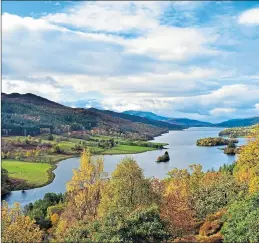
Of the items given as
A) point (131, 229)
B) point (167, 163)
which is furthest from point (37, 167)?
point (131, 229)

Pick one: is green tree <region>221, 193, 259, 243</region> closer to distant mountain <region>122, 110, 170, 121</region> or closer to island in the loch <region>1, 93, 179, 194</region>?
island in the loch <region>1, 93, 179, 194</region>

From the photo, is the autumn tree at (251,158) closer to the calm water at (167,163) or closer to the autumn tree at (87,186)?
the autumn tree at (87,186)

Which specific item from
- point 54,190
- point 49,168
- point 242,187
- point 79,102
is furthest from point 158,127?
point 242,187

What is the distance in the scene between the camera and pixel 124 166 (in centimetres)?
1112

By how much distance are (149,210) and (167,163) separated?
1000 inches

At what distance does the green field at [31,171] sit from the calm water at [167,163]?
111 centimetres

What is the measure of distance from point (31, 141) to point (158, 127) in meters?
19.1

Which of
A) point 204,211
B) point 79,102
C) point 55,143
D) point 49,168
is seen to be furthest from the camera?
point 55,143

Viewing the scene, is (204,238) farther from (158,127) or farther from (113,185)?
(158,127)

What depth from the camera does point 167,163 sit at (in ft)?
108

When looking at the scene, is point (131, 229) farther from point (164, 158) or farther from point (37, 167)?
point (37, 167)

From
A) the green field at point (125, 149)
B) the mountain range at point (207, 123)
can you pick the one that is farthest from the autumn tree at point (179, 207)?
the green field at point (125, 149)

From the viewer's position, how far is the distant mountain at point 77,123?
51.1 metres

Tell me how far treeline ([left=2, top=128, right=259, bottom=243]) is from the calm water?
13810 mm
